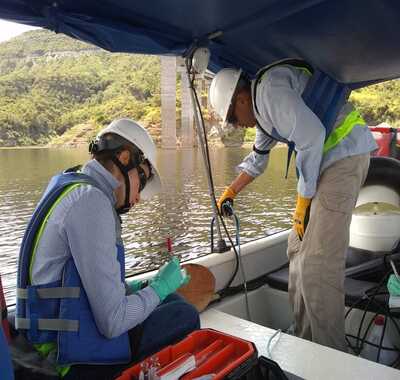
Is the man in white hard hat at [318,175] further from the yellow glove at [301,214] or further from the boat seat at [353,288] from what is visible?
the boat seat at [353,288]

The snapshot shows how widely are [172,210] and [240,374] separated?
15.6 feet

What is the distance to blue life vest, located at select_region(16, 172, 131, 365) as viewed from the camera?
1.05 metres

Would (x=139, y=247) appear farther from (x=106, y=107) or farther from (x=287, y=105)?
(x=287, y=105)

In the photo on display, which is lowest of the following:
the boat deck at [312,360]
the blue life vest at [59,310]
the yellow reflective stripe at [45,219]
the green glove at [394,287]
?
the boat deck at [312,360]

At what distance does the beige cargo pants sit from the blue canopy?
64 centimetres

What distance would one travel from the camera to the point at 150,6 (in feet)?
5.73

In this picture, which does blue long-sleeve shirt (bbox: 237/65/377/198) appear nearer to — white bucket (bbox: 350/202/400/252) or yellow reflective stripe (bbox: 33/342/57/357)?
white bucket (bbox: 350/202/400/252)

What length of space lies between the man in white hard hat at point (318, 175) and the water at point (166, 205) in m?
0.56

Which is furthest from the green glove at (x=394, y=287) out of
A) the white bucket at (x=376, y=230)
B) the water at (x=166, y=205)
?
the water at (x=166, y=205)

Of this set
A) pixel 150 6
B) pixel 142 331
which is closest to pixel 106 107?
pixel 150 6

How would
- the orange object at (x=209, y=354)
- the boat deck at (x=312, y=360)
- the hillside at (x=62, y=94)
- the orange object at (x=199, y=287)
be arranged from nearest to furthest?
the orange object at (x=209, y=354) < the boat deck at (x=312, y=360) < the orange object at (x=199, y=287) < the hillside at (x=62, y=94)

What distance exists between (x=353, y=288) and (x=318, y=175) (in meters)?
0.69

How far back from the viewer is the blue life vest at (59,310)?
1047 millimetres

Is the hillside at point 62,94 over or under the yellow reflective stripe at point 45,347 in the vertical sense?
over
